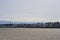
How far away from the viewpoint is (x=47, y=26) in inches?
894

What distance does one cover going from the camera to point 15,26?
23.2m

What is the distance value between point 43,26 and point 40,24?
0.85m

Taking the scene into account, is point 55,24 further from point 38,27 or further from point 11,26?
point 11,26

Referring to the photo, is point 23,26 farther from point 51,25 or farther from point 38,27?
point 51,25

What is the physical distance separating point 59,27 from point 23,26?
206 inches

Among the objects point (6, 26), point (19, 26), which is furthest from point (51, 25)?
point (6, 26)

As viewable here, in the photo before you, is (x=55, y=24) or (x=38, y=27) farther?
(x=38, y=27)

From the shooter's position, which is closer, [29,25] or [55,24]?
[55,24]

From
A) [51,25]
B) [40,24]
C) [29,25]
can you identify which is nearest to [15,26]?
[29,25]

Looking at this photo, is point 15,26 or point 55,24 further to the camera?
point 15,26

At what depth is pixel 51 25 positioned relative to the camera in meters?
22.8

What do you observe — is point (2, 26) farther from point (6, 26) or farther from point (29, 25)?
point (29, 25)

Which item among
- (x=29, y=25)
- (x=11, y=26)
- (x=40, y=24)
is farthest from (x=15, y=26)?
(x=40, y=24)

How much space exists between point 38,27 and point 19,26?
9.56 feet
